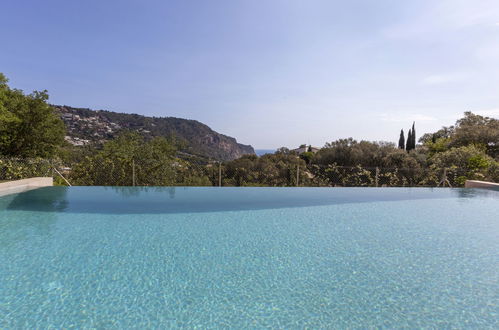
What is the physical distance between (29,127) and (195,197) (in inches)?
507

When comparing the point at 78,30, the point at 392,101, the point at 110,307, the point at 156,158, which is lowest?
the point at 110,307

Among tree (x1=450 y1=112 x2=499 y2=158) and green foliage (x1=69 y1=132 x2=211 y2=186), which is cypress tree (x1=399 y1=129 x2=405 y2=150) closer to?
tree (x1=450 y1=112 x2=499 y2=158)

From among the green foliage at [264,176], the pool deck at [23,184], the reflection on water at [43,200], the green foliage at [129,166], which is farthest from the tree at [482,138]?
the pool deck at [23,184]

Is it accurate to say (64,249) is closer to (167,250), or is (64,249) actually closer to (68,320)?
(167,250)

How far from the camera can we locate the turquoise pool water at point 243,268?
241 cm

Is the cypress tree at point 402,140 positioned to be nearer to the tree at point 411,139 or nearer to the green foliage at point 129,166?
the tree at point 411,139

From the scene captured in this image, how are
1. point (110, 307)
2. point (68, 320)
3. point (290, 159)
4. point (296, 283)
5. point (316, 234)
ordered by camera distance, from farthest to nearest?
point (290, 159)
point (316, 234)
point (296, 283)
point (110, 307)
point (68, 320)

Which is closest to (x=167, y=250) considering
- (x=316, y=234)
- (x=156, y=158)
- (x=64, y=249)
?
(x=64, y=249)

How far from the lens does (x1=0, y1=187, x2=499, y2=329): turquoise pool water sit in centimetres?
241

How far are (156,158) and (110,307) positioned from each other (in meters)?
8.40

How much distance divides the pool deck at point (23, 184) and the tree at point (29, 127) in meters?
7.26

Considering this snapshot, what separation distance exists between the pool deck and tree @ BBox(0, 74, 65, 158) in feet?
23.8

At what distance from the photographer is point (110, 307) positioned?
249cm

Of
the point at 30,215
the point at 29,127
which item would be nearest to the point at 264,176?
the point at 30,215
